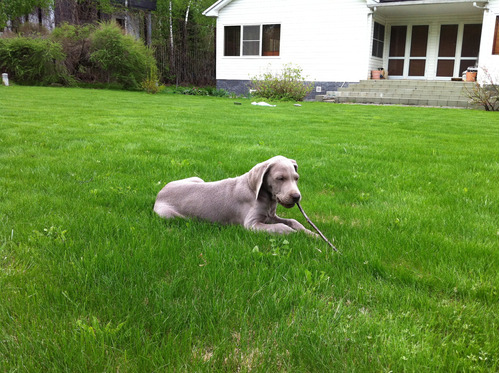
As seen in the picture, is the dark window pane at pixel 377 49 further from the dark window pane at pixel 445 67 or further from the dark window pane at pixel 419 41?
the dark window pane at pixel 445 67

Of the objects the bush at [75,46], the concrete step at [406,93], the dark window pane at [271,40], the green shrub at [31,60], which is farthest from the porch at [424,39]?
the green shrub at [31,60]

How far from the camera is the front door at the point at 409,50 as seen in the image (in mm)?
21438

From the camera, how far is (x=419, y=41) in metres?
21.4

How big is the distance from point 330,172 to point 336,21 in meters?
18.3

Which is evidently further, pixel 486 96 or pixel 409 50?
pixel 409 50

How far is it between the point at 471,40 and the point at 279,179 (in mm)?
21698

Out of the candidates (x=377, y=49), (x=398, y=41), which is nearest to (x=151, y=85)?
(x=377, y=49)

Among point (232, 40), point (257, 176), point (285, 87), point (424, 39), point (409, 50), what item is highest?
point (232, 40)

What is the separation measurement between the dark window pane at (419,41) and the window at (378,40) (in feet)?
4.93

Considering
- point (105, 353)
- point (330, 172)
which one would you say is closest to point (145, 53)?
point (330, 172)

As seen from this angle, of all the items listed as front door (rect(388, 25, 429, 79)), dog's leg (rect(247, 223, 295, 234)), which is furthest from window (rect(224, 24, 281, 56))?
dog's leg (rect(247, 223, 295, 234))

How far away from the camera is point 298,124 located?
10172 millimetres

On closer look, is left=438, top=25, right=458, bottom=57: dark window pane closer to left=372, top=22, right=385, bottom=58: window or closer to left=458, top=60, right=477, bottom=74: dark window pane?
left=458, top=60, right=477, bottom=74: dark window pane

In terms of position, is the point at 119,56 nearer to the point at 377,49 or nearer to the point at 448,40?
the point at 377,49
